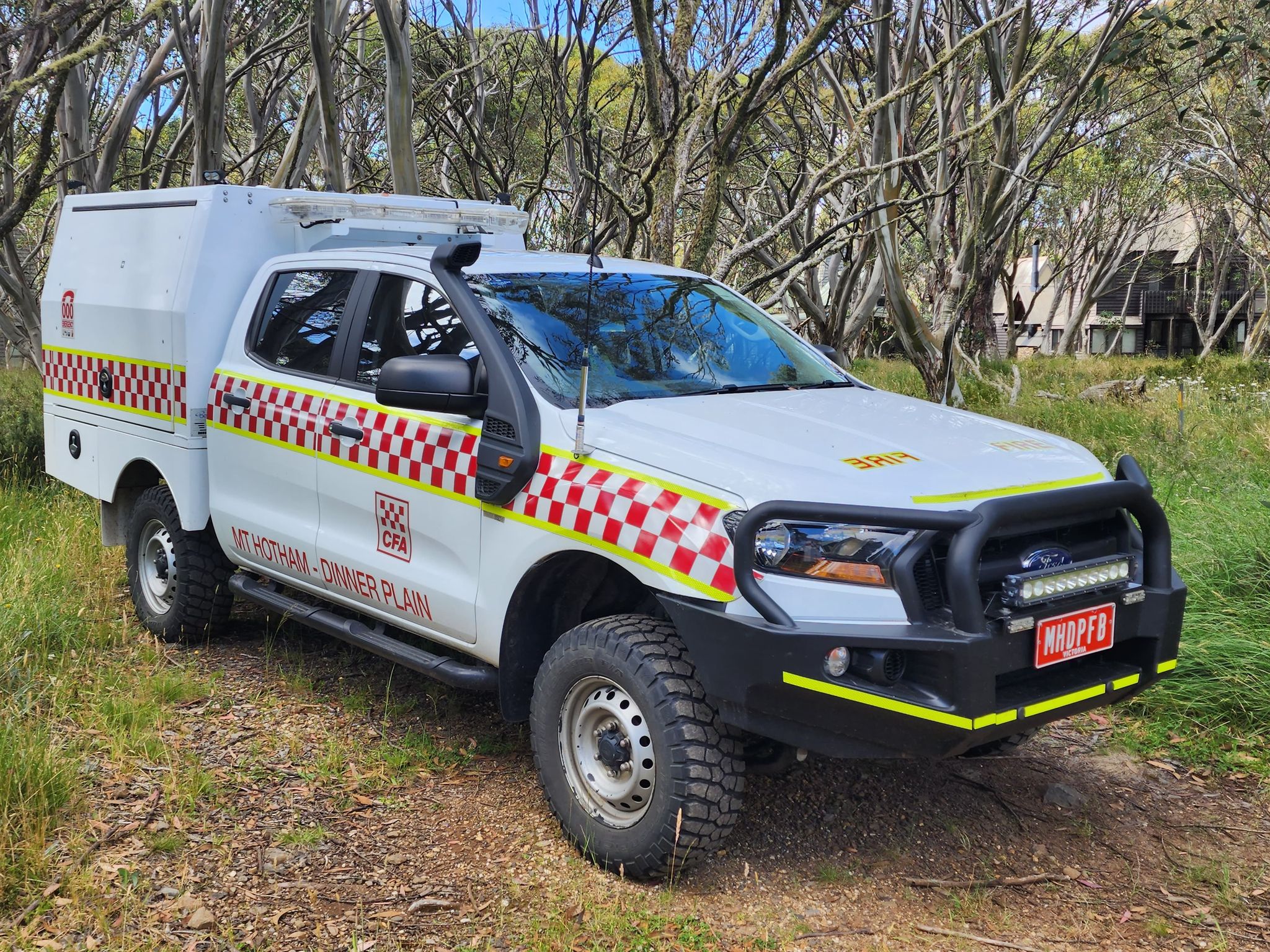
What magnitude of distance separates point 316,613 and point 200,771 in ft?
2.86

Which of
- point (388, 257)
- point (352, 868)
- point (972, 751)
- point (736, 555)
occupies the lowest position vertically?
point (352, 868)

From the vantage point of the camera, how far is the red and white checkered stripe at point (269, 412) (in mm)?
4793

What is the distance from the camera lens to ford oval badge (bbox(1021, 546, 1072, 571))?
3393mm

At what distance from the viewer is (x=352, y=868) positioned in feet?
12.3

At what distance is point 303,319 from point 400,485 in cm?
115

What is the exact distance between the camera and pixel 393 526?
4.42 m

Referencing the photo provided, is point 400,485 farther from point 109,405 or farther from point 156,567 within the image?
point 109,405

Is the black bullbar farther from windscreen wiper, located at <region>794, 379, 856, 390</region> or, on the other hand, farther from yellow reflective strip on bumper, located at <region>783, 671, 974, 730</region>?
windscreen wiper, located at <region>794, 379, 856, 390</region>

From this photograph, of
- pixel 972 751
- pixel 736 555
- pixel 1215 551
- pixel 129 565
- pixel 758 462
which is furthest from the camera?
pixel 129 565

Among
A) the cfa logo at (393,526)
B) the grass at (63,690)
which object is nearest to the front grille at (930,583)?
the cfa logo at (393,526)

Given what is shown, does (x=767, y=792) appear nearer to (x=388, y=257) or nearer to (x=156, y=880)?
(x=156, y=880)

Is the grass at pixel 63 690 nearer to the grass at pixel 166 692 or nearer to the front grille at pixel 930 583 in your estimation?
the grass at pixel 166 692

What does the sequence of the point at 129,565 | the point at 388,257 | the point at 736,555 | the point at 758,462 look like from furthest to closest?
1. the point at 129,565
2. the point at 388,257
3. the point at 758,462
4. the point at 736,555

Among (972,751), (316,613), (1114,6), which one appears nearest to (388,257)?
(316,613)
